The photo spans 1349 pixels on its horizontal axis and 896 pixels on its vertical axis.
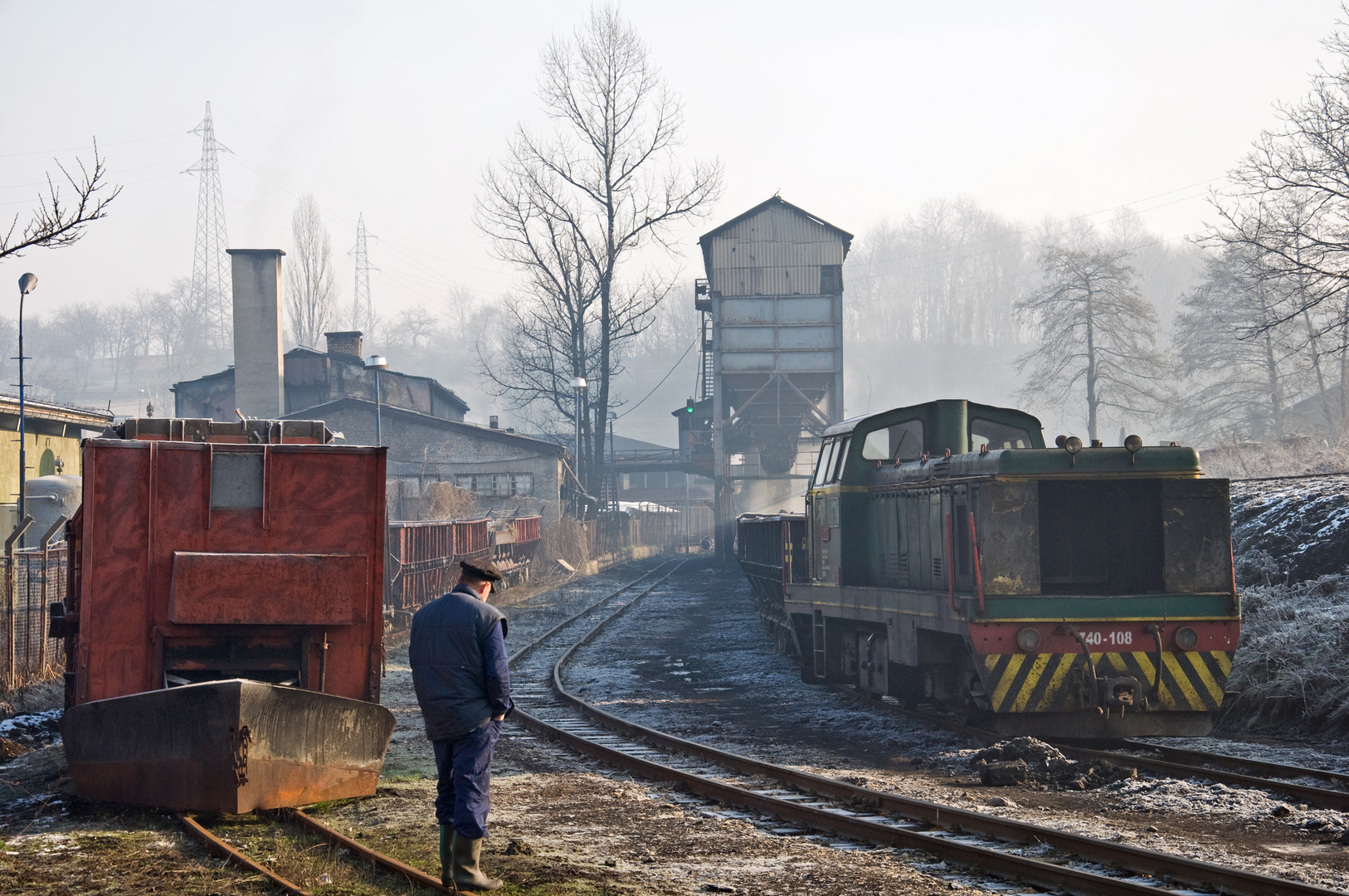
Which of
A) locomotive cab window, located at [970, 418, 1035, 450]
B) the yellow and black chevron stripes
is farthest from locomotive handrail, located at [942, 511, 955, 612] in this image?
locomotive cab window, located at [970, 418, 1035, 450]

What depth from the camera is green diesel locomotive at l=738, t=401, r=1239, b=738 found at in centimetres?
1016

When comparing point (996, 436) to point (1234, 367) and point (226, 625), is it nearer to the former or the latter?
point (226, 625)

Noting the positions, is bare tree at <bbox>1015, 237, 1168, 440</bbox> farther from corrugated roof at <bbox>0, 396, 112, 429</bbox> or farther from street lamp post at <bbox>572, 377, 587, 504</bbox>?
corrugated roof at <bbox>0, 396, 112, 429</bbox>

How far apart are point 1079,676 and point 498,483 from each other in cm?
3971

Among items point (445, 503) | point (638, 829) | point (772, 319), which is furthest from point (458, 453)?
point (638, 829)

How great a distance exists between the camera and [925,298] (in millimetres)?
111688

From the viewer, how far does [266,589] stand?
8469 millimetres

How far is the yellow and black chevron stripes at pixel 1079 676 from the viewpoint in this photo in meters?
10.1

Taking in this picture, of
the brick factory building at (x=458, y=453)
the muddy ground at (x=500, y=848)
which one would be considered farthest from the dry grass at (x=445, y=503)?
the muddy ground at (x=500, y=848)

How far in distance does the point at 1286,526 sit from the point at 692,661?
31.2 ft

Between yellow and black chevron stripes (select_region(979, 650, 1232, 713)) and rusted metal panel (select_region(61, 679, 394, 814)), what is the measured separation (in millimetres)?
5802

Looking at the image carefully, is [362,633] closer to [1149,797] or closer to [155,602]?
[155,602]

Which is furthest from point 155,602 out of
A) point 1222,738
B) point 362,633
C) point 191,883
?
point 1222,738

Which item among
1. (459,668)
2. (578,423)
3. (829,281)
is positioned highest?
(829,281)
